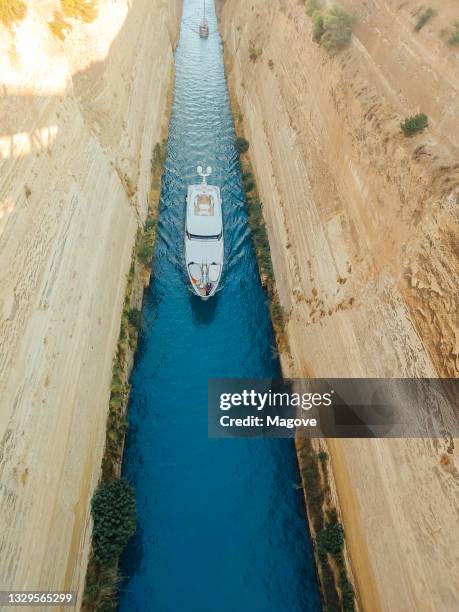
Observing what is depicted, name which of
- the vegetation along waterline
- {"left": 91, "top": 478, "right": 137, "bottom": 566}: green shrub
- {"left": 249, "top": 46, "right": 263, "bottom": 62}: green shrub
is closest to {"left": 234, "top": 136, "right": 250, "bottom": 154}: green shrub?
{"left": 249, "top": 46, "right": 263, "bottom": 62}: green shrub

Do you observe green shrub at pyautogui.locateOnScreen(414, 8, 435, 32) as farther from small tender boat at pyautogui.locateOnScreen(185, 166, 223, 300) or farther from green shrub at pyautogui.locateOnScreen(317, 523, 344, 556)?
green shrub at pyautogui.locateOnScreen(317, 523, 344, 556)

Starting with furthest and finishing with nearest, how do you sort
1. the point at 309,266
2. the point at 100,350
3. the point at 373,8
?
the point at 373,8
the point at 309,266
the point at 100,350

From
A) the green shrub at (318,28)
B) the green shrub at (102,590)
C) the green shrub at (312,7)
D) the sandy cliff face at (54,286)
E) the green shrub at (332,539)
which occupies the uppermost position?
the green shrub at (312,7)

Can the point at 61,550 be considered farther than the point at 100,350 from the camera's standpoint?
No

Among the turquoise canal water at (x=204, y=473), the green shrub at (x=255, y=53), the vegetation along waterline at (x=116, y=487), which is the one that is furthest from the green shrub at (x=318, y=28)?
the vegetation along waterline at (x=116, y=487)

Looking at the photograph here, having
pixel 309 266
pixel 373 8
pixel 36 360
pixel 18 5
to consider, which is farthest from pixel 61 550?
pixel 373 8

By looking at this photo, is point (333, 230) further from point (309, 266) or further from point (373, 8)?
point (373, 8)

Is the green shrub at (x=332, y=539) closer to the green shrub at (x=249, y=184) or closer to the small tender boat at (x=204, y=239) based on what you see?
the small tender boat at (x=204, y=239)
